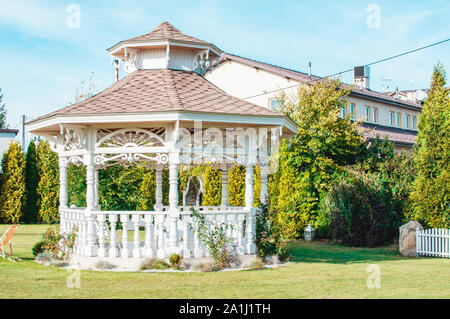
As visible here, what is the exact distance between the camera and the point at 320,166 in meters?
19.8

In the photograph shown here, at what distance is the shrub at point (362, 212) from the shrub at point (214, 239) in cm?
731

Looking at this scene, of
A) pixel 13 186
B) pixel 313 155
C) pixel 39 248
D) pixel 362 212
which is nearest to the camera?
pixel 39 248

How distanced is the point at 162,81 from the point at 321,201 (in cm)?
919

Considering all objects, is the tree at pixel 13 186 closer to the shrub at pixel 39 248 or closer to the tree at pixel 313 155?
the tree at pixel 313 155

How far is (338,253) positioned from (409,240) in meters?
2.10

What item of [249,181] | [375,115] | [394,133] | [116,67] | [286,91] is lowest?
[249,181]

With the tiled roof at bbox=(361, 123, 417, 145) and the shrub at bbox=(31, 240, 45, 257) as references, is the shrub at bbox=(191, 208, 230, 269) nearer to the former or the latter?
the shrub at bbox=(31, 240, 45, 257)

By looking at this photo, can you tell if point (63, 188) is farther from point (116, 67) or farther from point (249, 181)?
point (249, 181)

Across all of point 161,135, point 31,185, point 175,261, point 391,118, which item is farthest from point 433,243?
point 31,185

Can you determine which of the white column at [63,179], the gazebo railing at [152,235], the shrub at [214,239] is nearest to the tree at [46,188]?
the white column at [63,179]

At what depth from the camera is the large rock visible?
15.1m

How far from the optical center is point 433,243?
48.9 feet

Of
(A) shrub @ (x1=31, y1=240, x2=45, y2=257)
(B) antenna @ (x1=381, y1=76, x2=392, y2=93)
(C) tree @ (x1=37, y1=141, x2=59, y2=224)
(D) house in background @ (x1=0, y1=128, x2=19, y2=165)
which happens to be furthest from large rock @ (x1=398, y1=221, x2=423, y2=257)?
(B) antenna @ (x1=381, y1=76, x2=392, y2=93)

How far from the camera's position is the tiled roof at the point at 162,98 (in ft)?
37.0
